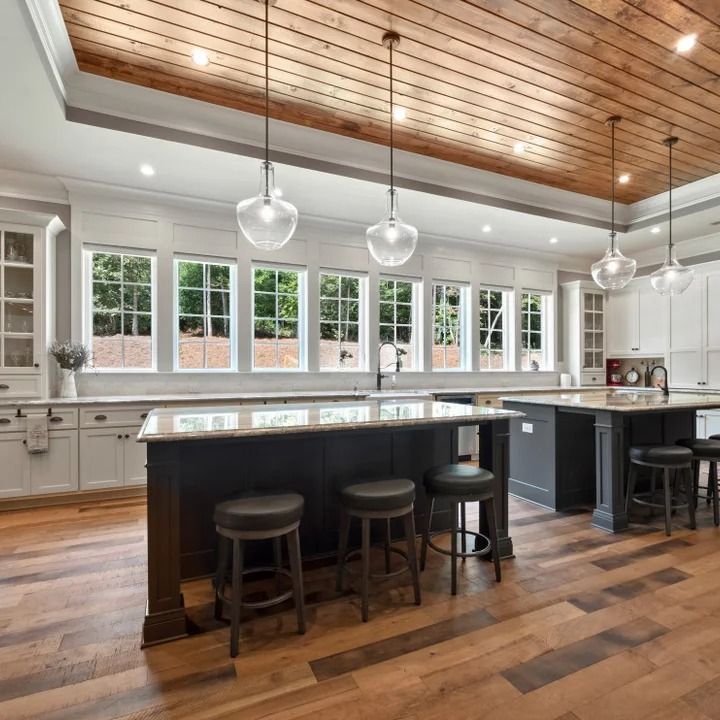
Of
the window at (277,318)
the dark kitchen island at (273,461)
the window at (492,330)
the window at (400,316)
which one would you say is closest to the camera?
the dark kitchen island at (273,461)

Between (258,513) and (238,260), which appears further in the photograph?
(238,260)

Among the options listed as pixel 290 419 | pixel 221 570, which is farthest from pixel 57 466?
pixel 290 419

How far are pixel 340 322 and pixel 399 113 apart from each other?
8.62 feet

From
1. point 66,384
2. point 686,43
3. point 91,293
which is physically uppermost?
point 686,43

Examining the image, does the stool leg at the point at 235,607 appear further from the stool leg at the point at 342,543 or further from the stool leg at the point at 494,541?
the stool leg at the point at 494,541

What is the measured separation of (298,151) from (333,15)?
4.48 feet

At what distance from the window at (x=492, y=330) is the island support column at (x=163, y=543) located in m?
5.23

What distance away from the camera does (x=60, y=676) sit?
1698 mm

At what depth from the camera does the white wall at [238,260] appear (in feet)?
14.3

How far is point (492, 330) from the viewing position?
6.58 m

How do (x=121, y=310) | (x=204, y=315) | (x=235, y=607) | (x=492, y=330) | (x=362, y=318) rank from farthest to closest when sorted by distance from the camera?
(x=492, y=330), (x=362, y=318), (x=204, y=315), (x=121, y=310), (x=235, y=607)

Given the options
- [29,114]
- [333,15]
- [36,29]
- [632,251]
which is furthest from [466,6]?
[632,251]

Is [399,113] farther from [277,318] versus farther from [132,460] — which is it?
[132,460]

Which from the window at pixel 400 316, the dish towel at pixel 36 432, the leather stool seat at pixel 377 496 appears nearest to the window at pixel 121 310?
the dish towel at pixel 36 432
